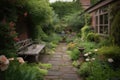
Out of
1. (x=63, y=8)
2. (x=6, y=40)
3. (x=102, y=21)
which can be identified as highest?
(x=63, y=8)

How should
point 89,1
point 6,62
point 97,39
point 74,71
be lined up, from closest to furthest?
point 6,62 < point 74,71 < point 97,39 < point 89,1

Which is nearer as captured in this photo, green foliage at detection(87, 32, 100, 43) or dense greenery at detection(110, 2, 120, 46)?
dense greenery at detection(110, 2, 120, 46)

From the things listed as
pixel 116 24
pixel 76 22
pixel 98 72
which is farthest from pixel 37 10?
pixel 76 22

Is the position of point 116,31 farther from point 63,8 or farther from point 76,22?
point 63,8

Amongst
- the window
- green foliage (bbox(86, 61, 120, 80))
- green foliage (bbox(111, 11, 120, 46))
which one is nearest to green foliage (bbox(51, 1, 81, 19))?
the window

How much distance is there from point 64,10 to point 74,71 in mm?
13943

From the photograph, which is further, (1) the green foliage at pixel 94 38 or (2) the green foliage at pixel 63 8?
(2) the green foliage at pixel 63 8

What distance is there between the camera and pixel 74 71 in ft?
21.6

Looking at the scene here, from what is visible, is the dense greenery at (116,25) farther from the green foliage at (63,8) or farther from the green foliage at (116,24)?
the green foliage at (63,8)

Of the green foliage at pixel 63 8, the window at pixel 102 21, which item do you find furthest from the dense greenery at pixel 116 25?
the green foliage at pixel 63 8

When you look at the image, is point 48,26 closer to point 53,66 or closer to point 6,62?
point 53,66

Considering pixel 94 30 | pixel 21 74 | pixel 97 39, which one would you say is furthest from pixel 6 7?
pixel 94 30

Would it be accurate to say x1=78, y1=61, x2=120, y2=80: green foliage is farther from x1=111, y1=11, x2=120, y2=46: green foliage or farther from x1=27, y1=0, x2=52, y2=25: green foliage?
x1=27, y1=0, x2=52, y2=25: green foliage

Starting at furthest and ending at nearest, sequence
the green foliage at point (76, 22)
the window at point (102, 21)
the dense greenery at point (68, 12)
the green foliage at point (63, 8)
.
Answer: the green foliage at point (63, 8) → the dense greenery at point (68, 12) → the green foliage at point (76, 22) → the window at point (102, 21)
